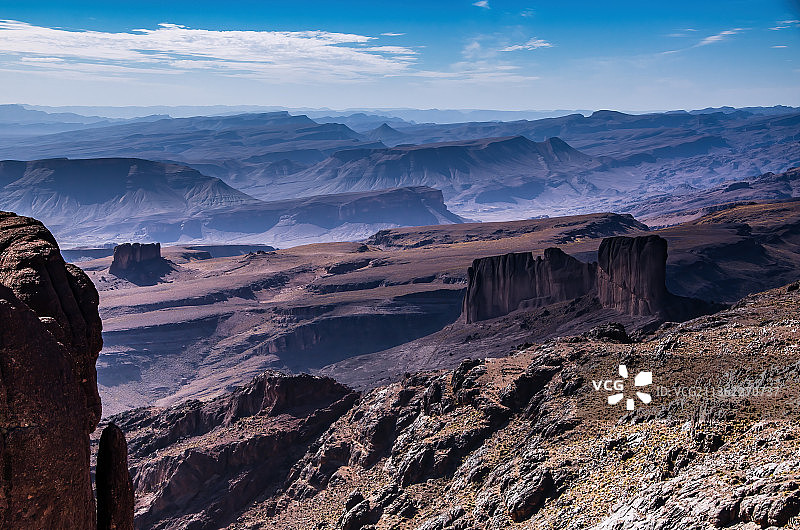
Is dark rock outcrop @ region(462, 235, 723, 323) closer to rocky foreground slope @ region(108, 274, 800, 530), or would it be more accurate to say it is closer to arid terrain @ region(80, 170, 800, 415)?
arid terrain @ region(80, 170, 800, 415)

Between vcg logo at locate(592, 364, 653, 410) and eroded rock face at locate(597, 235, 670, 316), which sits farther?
eroded rock face at locate(597, 235, 670, 316)

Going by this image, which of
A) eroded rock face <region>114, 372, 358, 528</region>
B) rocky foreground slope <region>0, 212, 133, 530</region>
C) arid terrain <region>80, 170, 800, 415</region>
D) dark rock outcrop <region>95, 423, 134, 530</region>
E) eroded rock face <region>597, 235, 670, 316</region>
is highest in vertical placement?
rocky foreground slope <region>0, 212, 133, 530</region>

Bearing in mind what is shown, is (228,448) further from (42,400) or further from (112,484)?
(42,400)

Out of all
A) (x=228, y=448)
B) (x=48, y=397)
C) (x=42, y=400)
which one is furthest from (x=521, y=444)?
(x=42, y=400)

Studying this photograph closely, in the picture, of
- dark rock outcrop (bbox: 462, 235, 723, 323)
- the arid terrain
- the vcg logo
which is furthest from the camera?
the arid terrain

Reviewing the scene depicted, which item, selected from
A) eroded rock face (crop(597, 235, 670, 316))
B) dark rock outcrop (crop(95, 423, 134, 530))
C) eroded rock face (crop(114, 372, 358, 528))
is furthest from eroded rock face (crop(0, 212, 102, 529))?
A: eroded rock face (crop(597, 235, 670, 316))

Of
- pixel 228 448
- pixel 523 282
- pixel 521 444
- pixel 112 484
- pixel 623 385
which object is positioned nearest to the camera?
pixel 112 484
